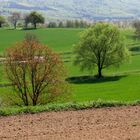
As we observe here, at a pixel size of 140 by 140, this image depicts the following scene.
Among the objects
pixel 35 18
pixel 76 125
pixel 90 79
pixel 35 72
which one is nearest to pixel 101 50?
pixel 90 79

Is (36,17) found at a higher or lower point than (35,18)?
higher

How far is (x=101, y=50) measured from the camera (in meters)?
74.8

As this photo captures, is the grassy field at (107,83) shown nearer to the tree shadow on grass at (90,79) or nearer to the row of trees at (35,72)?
the tree shadow on grass at (90,79)

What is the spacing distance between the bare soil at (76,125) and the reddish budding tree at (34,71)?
21227 millimetres

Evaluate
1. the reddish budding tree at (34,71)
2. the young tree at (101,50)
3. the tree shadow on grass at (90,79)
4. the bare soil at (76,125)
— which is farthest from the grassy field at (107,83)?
the bare soil at (76,125)

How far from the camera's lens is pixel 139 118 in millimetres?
14336

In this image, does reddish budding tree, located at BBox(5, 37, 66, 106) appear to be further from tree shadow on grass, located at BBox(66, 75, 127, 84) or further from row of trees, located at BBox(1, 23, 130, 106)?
tree shadow on grass, located at BBox(66, 75, 127, 84)

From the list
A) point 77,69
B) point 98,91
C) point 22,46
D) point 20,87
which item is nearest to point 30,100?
point 20,87

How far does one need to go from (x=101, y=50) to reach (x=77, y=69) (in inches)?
327

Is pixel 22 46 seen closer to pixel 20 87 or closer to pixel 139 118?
pixel 20 87

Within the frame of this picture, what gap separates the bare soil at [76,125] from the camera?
12.4 metres

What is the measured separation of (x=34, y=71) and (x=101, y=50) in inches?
1480

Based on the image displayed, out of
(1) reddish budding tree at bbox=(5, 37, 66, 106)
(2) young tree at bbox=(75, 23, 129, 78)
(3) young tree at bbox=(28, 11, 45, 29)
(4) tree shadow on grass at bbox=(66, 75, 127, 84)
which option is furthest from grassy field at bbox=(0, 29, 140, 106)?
(3) young tree at bbox=(28, 11, 45, 29)

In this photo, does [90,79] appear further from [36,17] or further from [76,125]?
[36,17]
